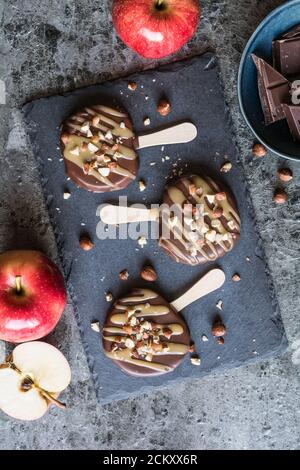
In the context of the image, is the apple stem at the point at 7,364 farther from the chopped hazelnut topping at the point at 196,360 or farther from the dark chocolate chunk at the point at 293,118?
the dark chocolate chunk at the point at 293,118

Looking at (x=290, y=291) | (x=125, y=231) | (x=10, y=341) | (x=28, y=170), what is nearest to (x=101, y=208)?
(x=125, y=231)

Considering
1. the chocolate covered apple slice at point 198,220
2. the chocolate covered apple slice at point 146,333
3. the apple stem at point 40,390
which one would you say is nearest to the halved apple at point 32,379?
the apple stem at point 40,390

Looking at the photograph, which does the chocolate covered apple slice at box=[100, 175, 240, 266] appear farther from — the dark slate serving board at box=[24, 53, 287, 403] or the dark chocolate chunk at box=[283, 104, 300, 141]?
the dark chocolate chunk at box=[283, 104, 300, 141]

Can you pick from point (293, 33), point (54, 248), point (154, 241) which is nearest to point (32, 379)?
point (54, 248)

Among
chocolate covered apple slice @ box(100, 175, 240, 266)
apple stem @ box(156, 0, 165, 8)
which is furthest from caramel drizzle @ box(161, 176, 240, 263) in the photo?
apple stem @ box(156, 0, 165, 8)

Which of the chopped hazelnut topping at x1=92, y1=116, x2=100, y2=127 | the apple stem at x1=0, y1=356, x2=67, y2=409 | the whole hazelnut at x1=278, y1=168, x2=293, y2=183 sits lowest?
the apple stem at x1=0, y1=356, x2=67, y2=409

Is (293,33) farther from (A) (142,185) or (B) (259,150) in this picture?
(A) (142,185)
